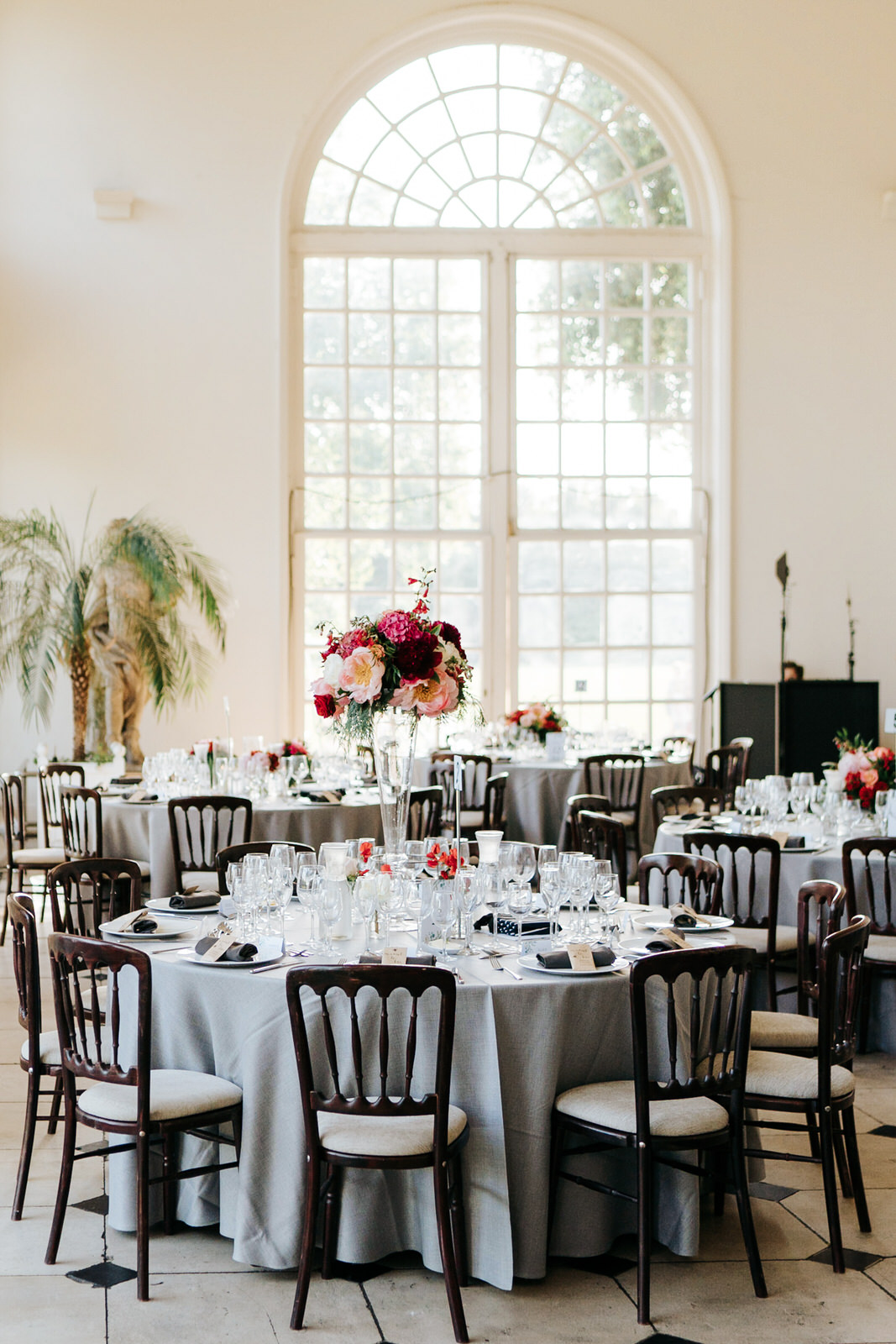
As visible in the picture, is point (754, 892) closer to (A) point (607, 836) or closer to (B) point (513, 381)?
(A) point (607, 836)

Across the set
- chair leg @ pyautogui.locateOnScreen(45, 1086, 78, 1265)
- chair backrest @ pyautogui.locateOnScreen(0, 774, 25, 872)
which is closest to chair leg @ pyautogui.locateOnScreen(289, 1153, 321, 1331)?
chair leg @ pyautogui.locateOnScreen(45, 1086, 78, 1265)

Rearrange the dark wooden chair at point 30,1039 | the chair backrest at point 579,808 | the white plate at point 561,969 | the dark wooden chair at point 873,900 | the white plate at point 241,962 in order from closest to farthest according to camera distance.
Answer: the white plate at point 561,969 < the white plate at point 241,962 < the dark wooden chair at point 30,1039 < the dark wooden chair at point 873,900 < the chair backrest at point 579,808

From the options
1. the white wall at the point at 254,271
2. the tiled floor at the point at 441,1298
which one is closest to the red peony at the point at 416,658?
the tiled floor at the point at 441,1298

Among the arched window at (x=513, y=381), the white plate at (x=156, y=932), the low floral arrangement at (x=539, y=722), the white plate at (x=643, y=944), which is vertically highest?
the arched window at (x=513, y=381)

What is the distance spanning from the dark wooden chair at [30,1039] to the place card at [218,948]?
482 millimetres

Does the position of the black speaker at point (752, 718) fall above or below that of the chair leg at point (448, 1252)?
above

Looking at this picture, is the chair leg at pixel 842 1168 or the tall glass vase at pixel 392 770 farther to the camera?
the tall glass vase at pixel 392 770

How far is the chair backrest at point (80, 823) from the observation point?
22.1ft

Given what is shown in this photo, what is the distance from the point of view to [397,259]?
11109 millimetres

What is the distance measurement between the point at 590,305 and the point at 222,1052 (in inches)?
348

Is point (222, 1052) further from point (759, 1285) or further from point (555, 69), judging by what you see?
point (555, 69)

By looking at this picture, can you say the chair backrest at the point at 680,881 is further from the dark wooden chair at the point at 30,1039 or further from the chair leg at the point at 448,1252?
the dark wooden chair at the point at 30,1039

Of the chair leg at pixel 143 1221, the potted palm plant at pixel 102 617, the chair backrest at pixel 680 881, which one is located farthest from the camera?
the potted palm plant at pixel 102 617

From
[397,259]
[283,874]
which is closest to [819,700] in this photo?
[397,259]
